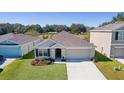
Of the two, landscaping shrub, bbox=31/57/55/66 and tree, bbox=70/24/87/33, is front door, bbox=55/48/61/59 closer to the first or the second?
landscaping shrub, bbox=31/57/55/66

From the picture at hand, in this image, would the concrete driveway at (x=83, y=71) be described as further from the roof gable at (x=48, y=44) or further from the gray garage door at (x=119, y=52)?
the gray garage door at (x=119, y=52)

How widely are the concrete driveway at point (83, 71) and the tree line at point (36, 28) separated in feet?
97.4

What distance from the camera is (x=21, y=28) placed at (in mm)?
51625

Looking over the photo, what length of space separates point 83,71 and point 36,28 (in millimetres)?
37356

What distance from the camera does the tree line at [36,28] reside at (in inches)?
1940

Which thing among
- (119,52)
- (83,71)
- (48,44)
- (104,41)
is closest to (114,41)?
(119,52)

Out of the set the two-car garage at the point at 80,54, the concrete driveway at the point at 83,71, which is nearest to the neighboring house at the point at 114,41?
the two-car garage at the point at 80,54

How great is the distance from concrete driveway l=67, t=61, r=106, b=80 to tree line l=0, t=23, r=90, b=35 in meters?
29.7

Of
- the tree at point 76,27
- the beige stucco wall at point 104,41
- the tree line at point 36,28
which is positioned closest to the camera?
the beige stucco wall at point 104,41

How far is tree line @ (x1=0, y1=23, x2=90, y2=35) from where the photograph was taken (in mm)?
49281

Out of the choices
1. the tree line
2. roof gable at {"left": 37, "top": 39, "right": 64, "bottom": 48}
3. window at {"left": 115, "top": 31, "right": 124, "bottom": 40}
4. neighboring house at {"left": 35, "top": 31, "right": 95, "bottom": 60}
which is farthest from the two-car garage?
the tree line
